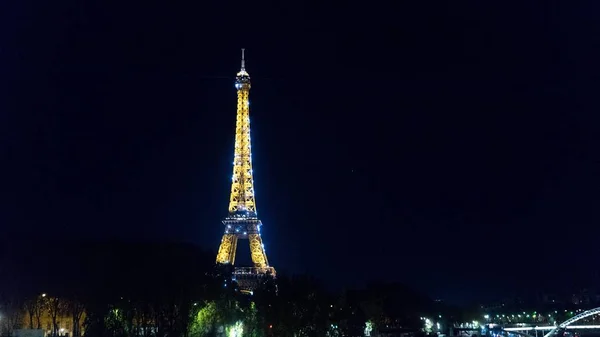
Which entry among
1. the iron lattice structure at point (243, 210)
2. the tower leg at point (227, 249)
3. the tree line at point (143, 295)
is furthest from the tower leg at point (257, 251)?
the tree line at point (143, 295)

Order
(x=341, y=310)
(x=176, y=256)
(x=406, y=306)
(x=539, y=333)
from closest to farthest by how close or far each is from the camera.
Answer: (x=176, y=256)
(x=341, y=310)
(x=406, y=306)
(x=539, y=333)

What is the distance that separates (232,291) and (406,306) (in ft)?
190

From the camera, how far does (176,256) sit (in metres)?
64.0

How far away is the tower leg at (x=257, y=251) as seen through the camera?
94000 millimetres

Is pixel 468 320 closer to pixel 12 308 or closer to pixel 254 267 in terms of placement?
pixel 254 267

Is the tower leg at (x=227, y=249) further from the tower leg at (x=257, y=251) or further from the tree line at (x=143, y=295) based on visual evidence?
the tree line at (x=143, y=295)

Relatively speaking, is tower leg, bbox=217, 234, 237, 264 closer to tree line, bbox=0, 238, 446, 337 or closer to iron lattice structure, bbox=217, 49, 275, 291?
iron lattice structure, bbox=217, 49, 275, 291

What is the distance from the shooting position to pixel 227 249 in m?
92.9

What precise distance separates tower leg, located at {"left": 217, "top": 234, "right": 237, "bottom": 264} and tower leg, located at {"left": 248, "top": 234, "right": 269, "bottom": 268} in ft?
8.27

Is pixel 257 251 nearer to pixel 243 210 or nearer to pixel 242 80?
pixel 243 210

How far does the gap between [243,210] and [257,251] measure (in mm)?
6144

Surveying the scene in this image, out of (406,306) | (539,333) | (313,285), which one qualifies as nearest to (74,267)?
(313,285)

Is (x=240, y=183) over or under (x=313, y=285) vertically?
over

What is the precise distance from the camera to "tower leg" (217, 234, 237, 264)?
92.4m
